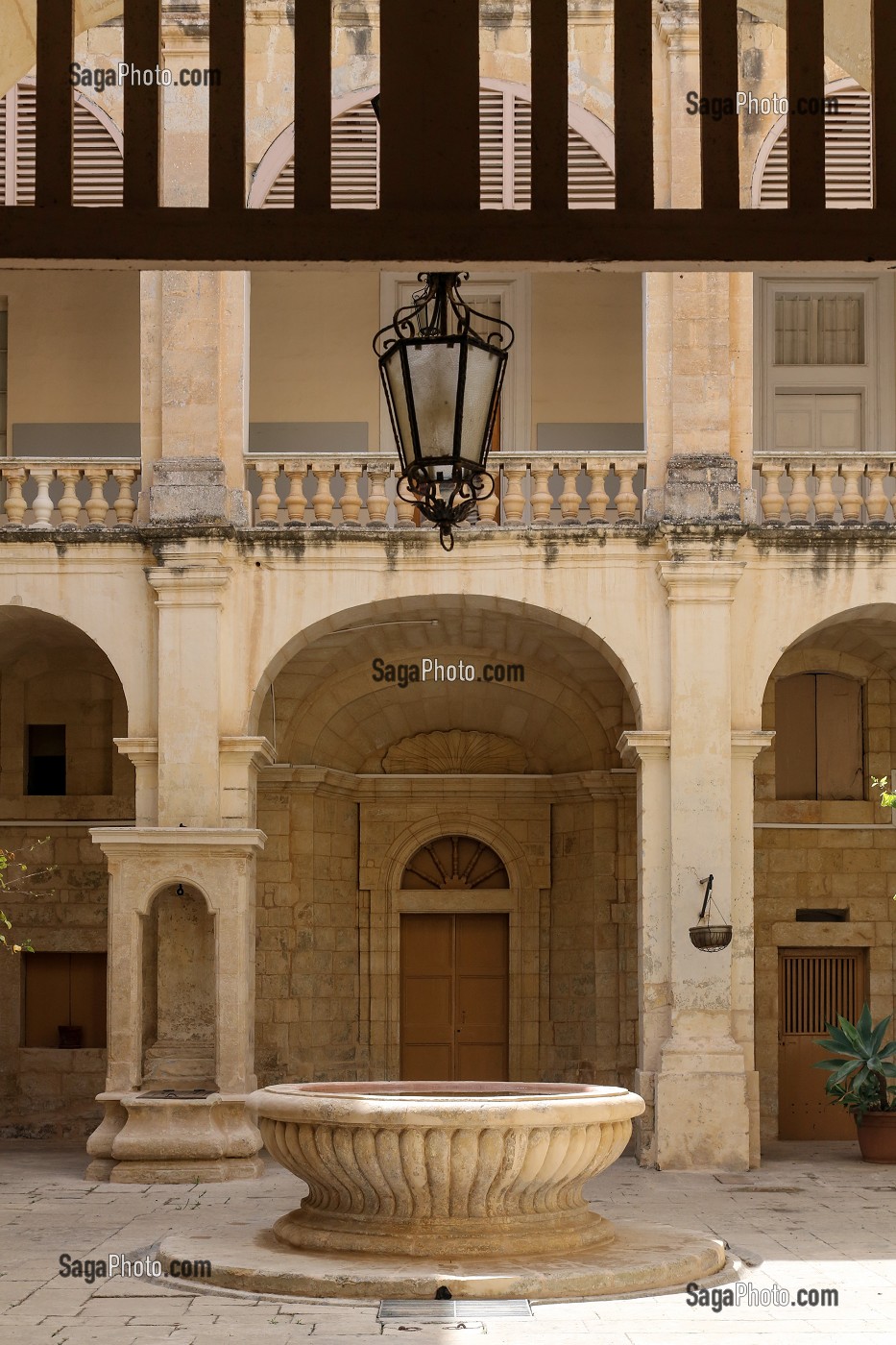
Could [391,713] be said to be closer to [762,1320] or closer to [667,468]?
[667,468]

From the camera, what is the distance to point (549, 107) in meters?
4.19

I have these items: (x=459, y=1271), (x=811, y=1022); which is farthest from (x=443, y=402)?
(x=811, y=1022)

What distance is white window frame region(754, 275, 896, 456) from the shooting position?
19328mm

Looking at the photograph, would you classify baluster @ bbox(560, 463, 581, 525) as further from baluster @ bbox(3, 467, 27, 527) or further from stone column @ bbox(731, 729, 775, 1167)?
baluster @ bbox(3, 467, 27, 527)

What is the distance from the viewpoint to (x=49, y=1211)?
13359 millimetres

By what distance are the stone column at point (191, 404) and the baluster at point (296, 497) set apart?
1.28 ft

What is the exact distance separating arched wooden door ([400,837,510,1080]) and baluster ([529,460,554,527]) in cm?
543

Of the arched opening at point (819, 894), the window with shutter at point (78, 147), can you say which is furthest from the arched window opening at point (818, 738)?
the window with shutter at point (78, 147)

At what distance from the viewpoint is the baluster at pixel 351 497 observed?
16.5 meters

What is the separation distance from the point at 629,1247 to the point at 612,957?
9.47 meters

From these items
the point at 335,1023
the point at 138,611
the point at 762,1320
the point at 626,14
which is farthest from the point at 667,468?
the point at 626,14

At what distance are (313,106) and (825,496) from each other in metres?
12.8

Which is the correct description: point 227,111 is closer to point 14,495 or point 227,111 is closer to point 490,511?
point 490,511

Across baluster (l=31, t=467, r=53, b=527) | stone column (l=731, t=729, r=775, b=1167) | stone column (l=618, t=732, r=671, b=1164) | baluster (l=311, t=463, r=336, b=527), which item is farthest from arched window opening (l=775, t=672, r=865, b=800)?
baluster (l=31, t=467, r=53, b=527)
